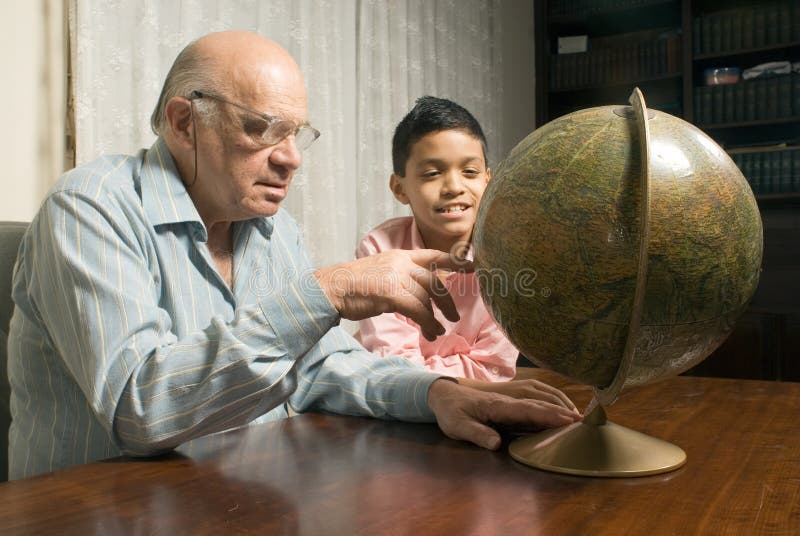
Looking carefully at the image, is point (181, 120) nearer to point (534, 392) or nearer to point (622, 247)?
point (534, 392)

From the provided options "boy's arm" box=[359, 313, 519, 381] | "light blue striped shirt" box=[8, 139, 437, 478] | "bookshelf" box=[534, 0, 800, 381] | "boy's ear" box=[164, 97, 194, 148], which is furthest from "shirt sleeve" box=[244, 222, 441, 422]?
"bookshelf" box=[534, 0, 800, 381]

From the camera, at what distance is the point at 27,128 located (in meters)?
2.28

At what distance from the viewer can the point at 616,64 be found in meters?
5.13

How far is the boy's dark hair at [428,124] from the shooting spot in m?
2.21

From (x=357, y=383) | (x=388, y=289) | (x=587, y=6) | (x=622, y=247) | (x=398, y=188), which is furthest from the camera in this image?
(x=587, y=6)

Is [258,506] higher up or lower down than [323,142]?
lower down

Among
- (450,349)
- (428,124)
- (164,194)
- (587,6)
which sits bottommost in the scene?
(450,349)

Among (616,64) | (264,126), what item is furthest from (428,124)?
(616,64)

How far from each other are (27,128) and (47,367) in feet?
4.23

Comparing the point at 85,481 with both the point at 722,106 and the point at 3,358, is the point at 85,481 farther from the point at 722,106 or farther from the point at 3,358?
the point at 722,106

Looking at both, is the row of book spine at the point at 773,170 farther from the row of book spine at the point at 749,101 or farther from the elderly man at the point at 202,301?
the elderly man at the point at 202,301

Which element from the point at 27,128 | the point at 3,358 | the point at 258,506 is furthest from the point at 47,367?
the point at 27,128

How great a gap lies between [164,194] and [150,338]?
37 centimetres

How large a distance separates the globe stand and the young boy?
91 centimetres
